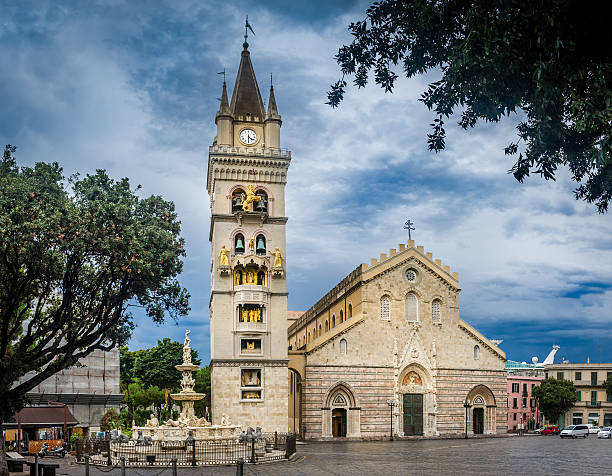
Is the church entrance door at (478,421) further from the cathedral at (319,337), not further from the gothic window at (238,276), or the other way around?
the gothic window at (238,276)

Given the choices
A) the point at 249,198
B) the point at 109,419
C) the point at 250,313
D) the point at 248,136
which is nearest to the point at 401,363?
the point at 250,313

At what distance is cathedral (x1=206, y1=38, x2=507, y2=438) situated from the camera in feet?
174

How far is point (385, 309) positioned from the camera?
59.2 metres

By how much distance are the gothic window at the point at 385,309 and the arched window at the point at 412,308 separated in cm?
188

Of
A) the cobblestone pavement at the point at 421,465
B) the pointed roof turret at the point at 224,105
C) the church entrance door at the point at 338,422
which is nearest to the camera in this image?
the cobblestone pavement at the point at 421,465

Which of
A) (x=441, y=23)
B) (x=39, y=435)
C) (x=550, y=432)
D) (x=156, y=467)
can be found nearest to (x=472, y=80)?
(x=441, y=23)

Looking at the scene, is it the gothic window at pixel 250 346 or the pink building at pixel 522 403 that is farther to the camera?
the pink building at pixel 522 403

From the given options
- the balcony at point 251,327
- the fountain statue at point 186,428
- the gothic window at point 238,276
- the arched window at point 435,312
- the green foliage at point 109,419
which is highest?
the gothic window at point 238,276

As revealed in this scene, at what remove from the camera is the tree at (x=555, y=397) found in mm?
83438

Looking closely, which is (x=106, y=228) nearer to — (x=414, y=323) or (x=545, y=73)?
(x=545, y=73)

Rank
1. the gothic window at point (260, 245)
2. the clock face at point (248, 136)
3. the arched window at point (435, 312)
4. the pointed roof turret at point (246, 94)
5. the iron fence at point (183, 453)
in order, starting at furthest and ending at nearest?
1. the arched window at point (435, 312)
2. the pointed roof turret at point (246, 94)
3. the clock face at point (248, 136)
4. the gothic window at point (260, 245)
5. the iron fence at point (183, 453)

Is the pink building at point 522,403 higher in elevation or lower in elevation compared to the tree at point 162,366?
lower

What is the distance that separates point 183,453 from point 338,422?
83.4 ft

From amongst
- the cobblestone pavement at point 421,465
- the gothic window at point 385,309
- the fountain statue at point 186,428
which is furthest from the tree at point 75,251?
the gothic window at point 385,309
